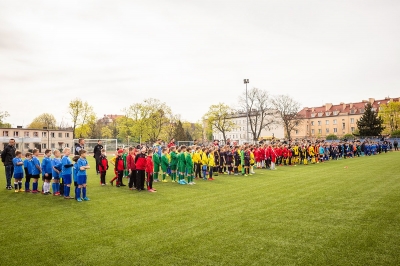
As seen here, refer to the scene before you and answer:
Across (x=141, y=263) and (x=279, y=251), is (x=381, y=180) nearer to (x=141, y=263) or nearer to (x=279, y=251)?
(x=279, y=251)

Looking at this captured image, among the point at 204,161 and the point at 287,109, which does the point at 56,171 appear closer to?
the point at 204,161

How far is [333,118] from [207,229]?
96.5 m

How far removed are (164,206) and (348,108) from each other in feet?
316

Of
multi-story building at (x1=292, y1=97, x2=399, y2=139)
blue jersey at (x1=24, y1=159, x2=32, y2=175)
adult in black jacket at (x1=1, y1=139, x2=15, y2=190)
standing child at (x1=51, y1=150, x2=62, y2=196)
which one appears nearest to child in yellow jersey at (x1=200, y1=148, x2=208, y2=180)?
standing child at (x1=51, y1=150, x2=62, y2=196)

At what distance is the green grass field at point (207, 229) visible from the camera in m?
5.16

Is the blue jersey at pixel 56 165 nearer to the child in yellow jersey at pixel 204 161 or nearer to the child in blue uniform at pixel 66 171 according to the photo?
the child in blue uniform at pixel 66 171

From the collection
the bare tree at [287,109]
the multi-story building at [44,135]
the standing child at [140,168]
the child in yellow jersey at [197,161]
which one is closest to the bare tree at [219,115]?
the bare tree at [287,109]

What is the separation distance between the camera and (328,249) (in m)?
5.41

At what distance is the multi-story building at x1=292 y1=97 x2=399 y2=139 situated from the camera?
87.3 metres

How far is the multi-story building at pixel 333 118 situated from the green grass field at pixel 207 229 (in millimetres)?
79326

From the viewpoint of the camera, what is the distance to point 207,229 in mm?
6762

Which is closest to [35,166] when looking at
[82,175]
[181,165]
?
[82,175]

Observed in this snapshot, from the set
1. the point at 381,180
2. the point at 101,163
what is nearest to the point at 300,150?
the point at 381,180

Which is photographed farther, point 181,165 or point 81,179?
point 181,165
